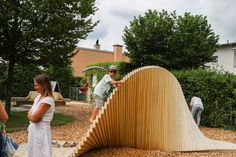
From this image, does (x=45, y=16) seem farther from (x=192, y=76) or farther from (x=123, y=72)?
(x=123, y=72)

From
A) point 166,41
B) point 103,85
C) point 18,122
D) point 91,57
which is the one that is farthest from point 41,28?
point 91,57

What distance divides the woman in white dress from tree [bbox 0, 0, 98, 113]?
10824 mm

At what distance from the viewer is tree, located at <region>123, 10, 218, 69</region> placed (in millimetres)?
29391

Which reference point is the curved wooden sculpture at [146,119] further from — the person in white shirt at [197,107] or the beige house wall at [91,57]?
the beige house wall at [91,57]

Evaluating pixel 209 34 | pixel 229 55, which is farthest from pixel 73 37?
pixel 229 55

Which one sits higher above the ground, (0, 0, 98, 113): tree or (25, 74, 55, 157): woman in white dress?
(0, 0, 98, 113): tree

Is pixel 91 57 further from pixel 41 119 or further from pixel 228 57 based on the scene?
pixel 41 119

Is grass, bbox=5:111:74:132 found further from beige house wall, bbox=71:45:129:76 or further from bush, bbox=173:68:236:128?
beige house wall, bbox=71:45:129:76

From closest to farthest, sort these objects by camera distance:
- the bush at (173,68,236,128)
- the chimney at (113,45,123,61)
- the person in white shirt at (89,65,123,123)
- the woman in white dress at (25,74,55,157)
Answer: the woman in white dress at (25,74,55,157)
the person in white shirt at (89,65,123,123)
the bush at (173,68,236,128)
the chimney at (113,45,123,61)

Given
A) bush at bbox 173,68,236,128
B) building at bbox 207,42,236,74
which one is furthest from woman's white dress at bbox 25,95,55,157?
building at bbox 207,42,236,74

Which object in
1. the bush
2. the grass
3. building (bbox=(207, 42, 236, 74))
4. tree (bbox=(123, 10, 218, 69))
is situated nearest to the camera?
the grass

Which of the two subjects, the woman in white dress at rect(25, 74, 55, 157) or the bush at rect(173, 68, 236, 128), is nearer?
the woman in white dress at rect(25, 74, 55, 157)

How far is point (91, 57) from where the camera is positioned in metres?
55.8

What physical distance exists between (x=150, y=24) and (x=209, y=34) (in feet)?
16.2
